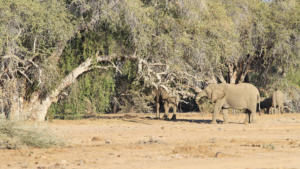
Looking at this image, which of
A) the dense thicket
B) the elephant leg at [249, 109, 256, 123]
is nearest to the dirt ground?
the dense thicket

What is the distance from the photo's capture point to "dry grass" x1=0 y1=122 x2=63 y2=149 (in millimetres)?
12656

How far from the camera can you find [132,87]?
84.4 ft

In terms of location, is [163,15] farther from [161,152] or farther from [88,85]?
[161,152]

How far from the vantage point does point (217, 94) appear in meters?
21.9

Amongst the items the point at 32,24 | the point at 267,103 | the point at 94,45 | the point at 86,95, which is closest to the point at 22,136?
the point at 32,24

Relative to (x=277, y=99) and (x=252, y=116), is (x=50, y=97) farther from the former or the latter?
(x=277, y=99)

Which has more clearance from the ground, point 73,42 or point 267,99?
point 73,42

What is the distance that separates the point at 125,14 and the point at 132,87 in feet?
22.5

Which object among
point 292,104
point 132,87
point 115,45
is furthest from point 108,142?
point 292,104

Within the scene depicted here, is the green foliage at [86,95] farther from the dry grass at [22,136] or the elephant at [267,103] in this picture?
the elephant at [267,103]

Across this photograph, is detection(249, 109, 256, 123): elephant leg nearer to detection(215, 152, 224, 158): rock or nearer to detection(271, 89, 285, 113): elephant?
detection(271, 89, 285, 113): elephant

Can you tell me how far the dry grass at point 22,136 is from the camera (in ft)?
41.5

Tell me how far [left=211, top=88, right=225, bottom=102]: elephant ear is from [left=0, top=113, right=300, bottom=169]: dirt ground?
330 centimetres

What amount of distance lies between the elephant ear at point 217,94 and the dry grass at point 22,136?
32.8 feet
